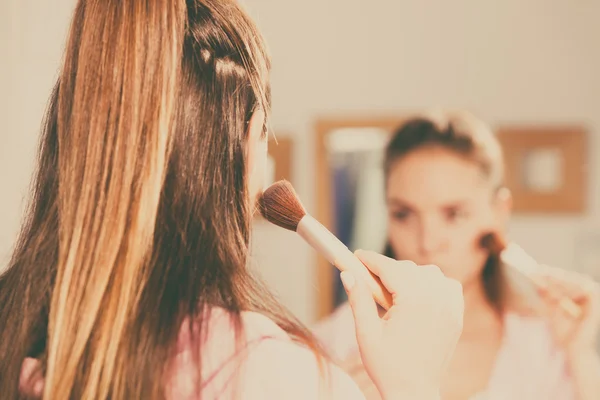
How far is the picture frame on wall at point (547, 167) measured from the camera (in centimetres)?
155

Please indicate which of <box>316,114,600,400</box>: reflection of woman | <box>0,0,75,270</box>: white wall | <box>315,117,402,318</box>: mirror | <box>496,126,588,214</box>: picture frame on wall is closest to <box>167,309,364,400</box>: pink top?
<box>316,114,600,400</box>: reflection of woman

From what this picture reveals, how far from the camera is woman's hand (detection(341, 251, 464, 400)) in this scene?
36 centimetres

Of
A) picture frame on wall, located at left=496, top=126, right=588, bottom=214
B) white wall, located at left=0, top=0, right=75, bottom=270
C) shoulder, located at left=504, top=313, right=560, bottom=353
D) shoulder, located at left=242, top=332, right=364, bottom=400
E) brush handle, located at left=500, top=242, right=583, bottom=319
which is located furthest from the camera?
picture frame on wall, located at left=496, top=126, right=588, bottom=214

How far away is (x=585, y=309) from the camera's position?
2.84ft

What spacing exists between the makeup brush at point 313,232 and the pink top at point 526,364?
50 cm

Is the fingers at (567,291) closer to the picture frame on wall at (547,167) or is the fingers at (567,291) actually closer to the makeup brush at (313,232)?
the makeup brush at (313,232)

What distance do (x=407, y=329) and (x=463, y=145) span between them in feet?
2.01

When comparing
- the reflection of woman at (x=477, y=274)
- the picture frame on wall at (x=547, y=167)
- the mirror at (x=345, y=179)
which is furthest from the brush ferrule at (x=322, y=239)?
the picture frame on wall at (x=547, y=167)

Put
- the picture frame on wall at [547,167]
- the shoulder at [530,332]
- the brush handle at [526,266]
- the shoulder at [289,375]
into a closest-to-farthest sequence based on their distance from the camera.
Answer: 1. the shoulder at [289,375]
2. the brush handle at [526,266]
3. the shoulder at [530,332]
4. the picture frame on wall at [547,167]

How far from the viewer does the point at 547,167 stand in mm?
1586

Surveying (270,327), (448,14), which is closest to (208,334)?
(270,327)

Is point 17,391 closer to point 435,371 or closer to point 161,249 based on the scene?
point 161,249

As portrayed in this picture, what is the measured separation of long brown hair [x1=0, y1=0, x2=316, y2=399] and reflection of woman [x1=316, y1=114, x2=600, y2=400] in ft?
1.67

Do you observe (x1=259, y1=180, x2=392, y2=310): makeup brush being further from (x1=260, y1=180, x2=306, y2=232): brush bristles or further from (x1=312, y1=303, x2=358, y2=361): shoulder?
(x1=312, y1=303, x2=358, y2=361): shoulder
